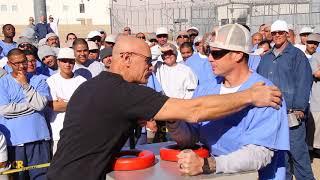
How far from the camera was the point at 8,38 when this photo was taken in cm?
935

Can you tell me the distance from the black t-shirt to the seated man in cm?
35

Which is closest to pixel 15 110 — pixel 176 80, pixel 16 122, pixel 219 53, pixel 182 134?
pixel 16 122

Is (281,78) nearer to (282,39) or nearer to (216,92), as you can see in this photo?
(282,39)

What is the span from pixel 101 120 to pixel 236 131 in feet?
2.64

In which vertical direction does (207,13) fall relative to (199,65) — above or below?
above

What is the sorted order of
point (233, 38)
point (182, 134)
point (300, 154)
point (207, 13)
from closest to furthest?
point (233, 38), point (182, 134), point (300, 154), point (207, 13)

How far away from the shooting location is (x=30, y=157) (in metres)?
5.50

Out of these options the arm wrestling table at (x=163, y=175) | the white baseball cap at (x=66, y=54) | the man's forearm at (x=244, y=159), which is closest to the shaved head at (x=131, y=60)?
the arm wrestling table at (x=163, y=175)

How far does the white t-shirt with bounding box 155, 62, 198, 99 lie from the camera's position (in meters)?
7.24

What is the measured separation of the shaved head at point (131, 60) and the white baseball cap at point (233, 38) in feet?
1.44

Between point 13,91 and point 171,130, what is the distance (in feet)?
9.67

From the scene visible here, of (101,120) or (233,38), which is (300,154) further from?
(101,120)

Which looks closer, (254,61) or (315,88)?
(254,61)

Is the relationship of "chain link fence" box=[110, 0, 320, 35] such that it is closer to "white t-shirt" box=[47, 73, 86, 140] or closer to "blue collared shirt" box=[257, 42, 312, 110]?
"blue collared shirt" box=[257, 42, 312, 110]
